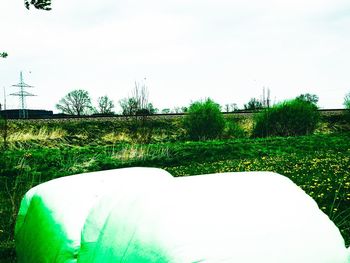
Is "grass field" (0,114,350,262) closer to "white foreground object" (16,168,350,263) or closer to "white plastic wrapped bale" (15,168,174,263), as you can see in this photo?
"white plastic wrapped bale" (15,168,174,263)

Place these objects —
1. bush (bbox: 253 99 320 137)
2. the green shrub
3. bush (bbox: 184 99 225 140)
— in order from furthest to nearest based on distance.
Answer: the green shrub
bush (bbox: 253 99 320 137)
bush (bbox: 184 99 225 140)

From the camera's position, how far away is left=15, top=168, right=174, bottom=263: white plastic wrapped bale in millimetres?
2438

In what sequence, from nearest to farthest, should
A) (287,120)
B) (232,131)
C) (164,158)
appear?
(164,158)
(287,120)
(232,131)

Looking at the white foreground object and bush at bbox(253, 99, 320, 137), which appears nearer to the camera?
the white foreground object

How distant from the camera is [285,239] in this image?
1508mm

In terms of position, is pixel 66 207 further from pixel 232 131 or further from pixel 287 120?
pixel 287 120

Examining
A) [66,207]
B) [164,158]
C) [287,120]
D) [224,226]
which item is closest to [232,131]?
[287,120]

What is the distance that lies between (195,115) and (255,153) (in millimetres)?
9199

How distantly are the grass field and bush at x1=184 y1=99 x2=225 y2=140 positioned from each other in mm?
1224

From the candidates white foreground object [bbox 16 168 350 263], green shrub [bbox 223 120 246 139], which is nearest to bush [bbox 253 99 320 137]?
green shrub [bbox 223 120 246 139]

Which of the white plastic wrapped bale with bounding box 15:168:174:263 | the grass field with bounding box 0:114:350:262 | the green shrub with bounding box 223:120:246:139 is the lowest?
the grass field with bounding box 0:114:350:262

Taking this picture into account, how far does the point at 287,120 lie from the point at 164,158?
12.6 m

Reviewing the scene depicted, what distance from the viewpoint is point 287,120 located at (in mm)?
27203

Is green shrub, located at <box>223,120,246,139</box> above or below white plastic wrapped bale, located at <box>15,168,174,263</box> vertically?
below
